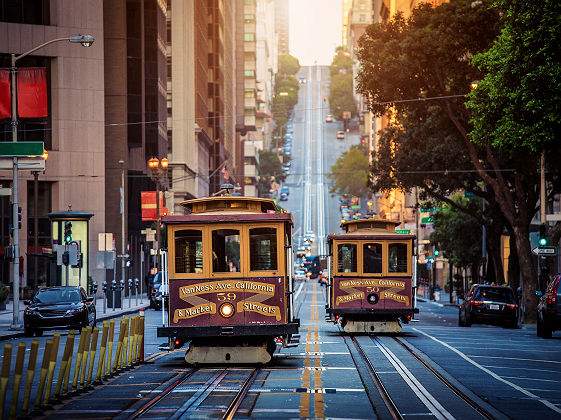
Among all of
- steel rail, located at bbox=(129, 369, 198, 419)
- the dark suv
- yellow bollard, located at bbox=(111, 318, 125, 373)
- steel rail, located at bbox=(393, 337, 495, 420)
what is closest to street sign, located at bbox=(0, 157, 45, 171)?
steel rail, located at bbox=(393, 337, 495, 420)

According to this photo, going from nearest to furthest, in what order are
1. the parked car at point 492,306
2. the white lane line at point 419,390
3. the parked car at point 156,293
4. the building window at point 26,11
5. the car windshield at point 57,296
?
1. the white lane line at point 419,390
2. the car windshield at point 57,296
3. the parked car at point 492,306
4. the parked car at point 156,293
5. the building window at point 26,11

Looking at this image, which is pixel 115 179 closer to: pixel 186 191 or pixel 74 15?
pixel 74 15

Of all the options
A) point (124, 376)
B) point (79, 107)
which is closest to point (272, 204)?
point (124, 376)

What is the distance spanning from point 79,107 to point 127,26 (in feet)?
39.4

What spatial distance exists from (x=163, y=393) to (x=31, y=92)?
76.8 ft

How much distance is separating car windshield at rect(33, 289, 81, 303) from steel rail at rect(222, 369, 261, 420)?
16.5 meters

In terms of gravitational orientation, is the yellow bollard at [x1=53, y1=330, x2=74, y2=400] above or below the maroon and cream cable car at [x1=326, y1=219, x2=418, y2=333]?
below

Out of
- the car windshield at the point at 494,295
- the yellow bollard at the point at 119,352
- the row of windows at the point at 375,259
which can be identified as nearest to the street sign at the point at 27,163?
the row of windows at the point at 375,259

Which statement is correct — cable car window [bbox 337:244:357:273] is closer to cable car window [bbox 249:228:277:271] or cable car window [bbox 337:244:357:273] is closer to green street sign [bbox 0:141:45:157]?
green street sign [bbox 0:141:45:157]

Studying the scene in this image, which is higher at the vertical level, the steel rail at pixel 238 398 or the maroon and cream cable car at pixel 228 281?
the maroon and cream cable car at pixel 228 281

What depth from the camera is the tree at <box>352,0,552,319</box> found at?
43500 mm

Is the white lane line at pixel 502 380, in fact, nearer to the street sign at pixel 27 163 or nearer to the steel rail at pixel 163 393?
the steel rail at pixel 163 393

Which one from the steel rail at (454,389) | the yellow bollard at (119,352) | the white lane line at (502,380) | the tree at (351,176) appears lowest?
the white lane line at (502,380)

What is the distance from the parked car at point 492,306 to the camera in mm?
40281
